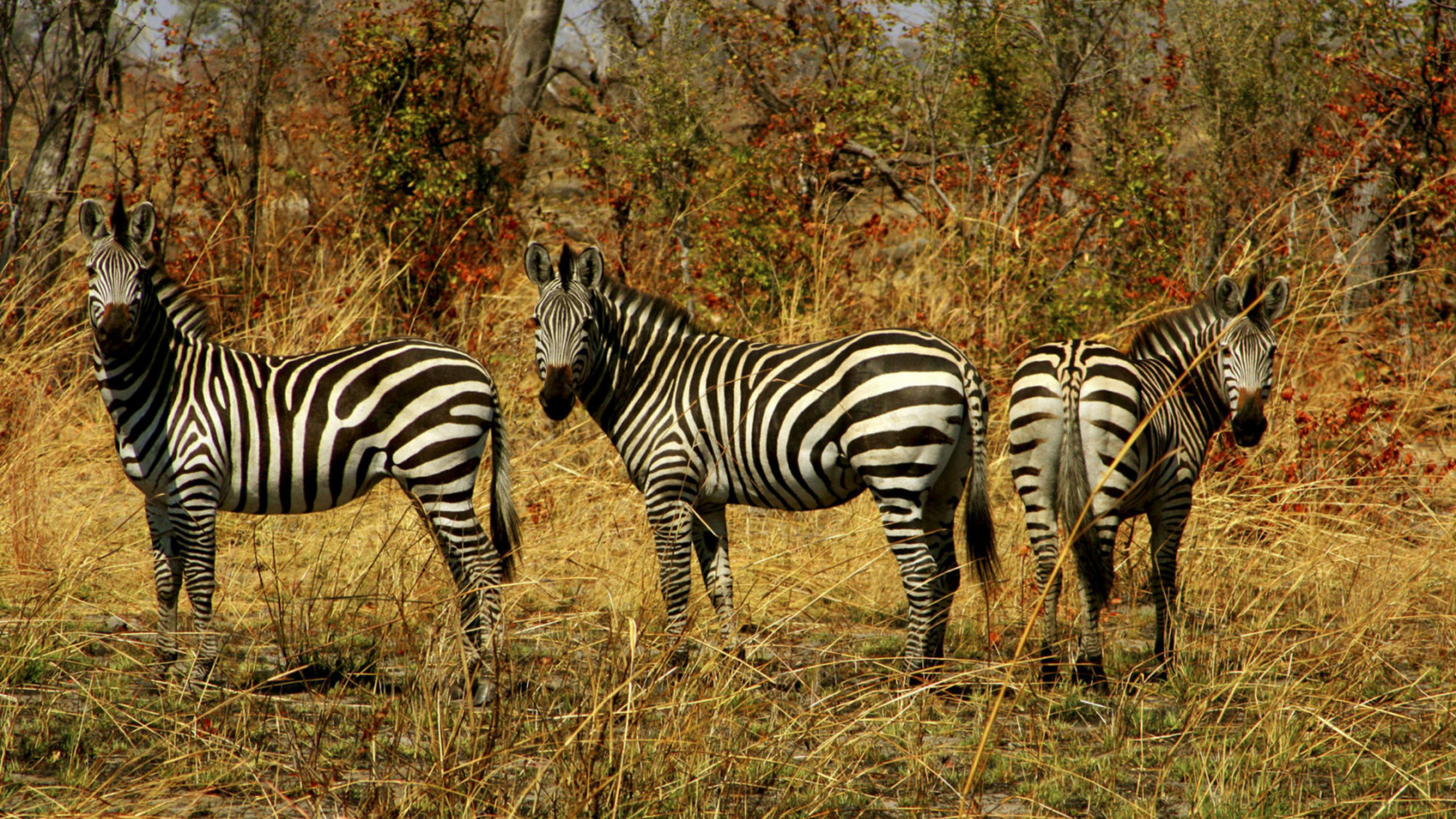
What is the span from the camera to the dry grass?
145 inches

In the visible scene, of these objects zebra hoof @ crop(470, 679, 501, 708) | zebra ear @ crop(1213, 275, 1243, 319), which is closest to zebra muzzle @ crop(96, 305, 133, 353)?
zebra hoof @ crop(470, 679, 501, 708)

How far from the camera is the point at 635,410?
5.71 meters

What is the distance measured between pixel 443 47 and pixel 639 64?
1.86 meters

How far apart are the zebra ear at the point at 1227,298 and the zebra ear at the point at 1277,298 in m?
0.16

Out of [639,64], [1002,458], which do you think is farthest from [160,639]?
[639,64]

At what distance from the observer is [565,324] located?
18.1 feet

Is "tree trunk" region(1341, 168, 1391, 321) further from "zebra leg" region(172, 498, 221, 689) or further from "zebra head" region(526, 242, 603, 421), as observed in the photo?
"zebra leg" region(172, 498, 221, 689)

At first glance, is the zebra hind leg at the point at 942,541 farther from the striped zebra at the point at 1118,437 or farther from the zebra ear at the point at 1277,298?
the zebra ear at the point at 1277,298

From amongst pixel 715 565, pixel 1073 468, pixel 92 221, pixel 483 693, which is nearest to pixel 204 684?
pixel 483 693

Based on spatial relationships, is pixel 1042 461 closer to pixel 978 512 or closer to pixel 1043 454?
pixel 1043 454

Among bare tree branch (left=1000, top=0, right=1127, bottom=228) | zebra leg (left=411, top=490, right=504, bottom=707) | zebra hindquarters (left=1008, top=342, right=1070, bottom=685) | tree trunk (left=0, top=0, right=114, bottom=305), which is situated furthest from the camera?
bare tree branch (left=1000, top=0, right=1127, bottom=228)

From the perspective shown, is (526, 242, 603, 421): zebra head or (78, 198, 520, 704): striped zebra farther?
(526, 242, 603, 421): zebra head

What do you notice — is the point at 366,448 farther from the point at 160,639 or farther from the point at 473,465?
the point at 160,639

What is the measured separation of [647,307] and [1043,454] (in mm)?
2064
